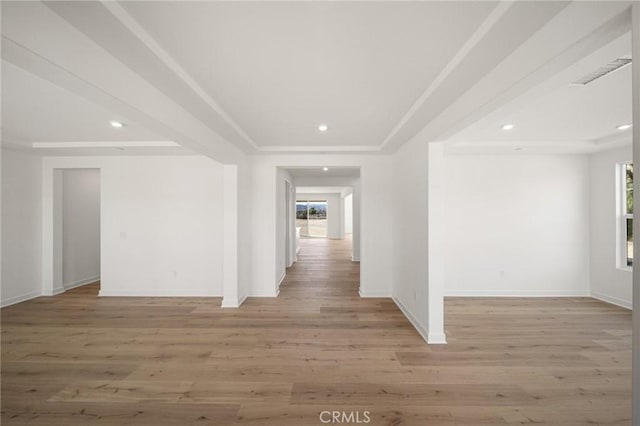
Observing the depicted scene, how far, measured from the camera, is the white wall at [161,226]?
464 centimetres

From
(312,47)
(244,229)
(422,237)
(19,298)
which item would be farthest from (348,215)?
(312,47)

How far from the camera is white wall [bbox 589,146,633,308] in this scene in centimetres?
411

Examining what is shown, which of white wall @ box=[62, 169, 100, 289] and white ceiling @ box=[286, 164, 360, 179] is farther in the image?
white wall @ box=[62, 169, 100, 289]

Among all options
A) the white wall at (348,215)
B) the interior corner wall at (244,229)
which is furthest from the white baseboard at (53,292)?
the white wall at (348,215)

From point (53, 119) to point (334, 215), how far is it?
38.6 feet

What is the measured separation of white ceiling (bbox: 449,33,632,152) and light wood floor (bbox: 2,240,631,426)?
2402 mm

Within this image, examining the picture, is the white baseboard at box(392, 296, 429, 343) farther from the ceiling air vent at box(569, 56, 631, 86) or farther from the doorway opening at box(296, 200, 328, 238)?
the doorway opening at box(296, 200, 328, 238)

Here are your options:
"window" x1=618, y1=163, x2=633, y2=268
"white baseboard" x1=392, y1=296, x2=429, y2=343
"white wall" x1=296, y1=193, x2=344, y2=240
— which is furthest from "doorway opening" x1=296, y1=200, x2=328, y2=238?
"window" x1=618, y1=163, x2=633, y2=268

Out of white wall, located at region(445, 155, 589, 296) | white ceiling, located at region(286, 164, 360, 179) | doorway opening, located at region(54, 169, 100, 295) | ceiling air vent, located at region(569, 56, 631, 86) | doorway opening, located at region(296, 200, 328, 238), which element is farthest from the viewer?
doorway opening, located at region(296, 200, 328, 238)

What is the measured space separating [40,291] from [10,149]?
246cm

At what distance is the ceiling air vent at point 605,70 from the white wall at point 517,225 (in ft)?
8.12

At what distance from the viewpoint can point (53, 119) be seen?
3.05 meters

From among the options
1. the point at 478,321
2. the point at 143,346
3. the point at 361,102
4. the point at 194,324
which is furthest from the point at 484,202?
the point at 143,346

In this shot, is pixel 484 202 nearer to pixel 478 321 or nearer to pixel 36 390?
pixel 478 321
